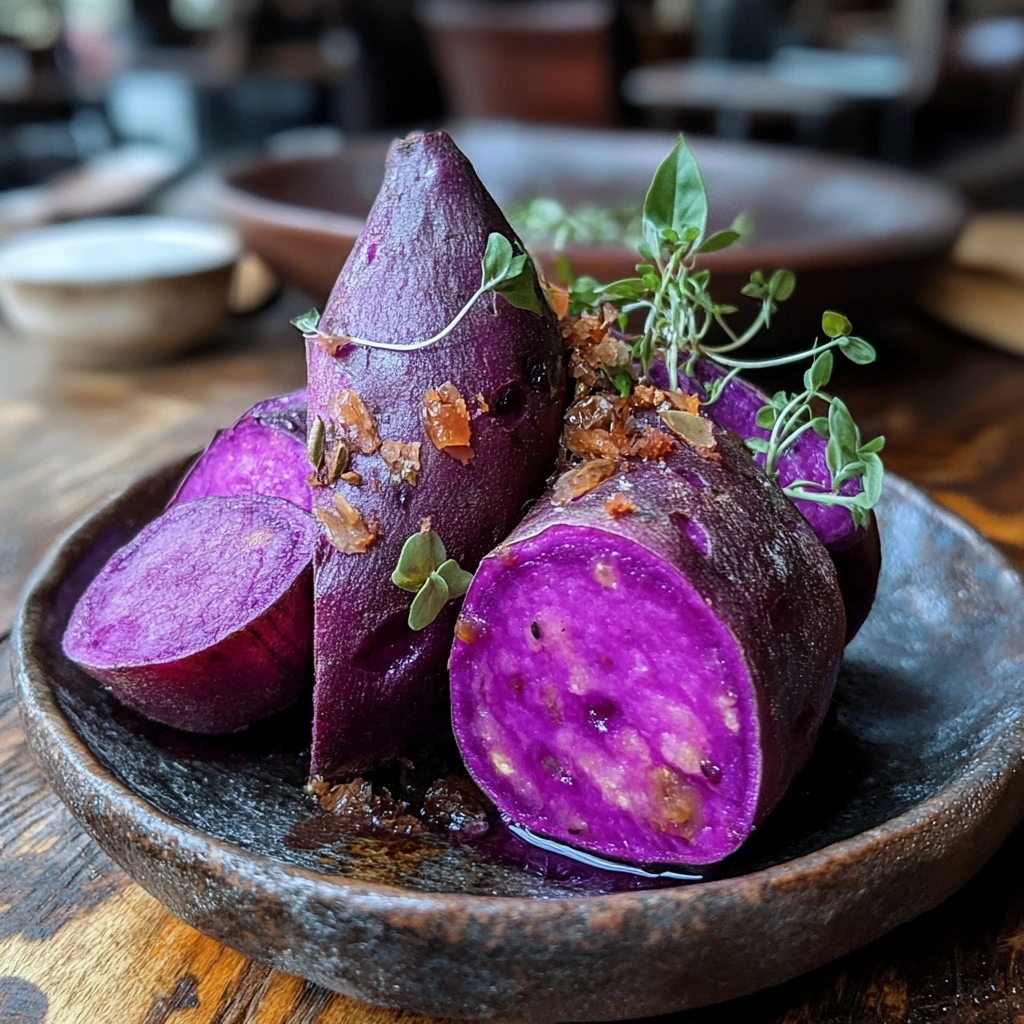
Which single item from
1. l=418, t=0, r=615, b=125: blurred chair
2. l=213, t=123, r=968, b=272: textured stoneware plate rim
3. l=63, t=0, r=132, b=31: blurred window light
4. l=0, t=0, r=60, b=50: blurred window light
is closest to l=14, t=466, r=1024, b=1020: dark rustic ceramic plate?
l=213, t=123, r=968, b=272: textured stoneware plate rim

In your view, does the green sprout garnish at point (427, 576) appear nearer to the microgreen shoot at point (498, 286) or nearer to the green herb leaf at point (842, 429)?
the microgreen shoot at point (498, 286)

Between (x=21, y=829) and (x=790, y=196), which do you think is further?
(x=790, y=196)

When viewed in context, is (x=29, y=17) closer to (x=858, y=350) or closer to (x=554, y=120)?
(x=554, y=120)

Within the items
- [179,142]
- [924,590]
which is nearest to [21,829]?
[924,590]

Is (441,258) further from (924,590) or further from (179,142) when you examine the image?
(179,142)

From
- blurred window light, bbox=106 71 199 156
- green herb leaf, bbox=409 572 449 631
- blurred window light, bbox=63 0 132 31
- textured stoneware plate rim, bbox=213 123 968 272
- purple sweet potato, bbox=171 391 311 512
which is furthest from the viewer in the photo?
blurred window light, bbox=63 0 132 31

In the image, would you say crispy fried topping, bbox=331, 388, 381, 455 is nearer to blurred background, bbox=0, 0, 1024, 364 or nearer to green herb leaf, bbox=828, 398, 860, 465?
green herb leaf, bbox=828, 398, 860, 465
